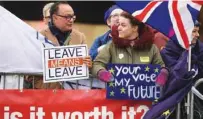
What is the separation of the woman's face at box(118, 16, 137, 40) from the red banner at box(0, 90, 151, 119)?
2.32ft

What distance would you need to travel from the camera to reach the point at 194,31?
788cm

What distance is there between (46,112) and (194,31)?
195 centimetres

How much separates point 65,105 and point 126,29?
1.13 m

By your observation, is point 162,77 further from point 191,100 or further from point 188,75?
point 191,100

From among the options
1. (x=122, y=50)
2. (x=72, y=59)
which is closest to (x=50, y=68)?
(x=72, y=59)

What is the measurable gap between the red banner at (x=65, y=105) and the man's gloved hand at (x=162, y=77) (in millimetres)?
306

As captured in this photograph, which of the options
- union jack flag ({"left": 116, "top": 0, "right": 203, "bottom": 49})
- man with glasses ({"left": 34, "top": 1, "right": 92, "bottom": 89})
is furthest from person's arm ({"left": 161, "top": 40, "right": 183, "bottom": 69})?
man with glasses ({"left": 34, "top": 1, "right": 92, "bottom": 89})

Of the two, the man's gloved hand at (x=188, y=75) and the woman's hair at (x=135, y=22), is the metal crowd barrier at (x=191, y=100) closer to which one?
the man's gloved hand at (x=188, y=75)

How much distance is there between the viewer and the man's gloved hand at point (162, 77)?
7641mm

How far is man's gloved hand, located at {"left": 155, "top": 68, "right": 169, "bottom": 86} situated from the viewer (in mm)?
7641

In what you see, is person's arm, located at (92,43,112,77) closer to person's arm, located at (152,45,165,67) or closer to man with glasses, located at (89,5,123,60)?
person's arm, located at (152,45,165,67)

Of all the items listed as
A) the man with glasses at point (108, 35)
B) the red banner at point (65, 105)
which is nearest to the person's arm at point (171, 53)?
the red banner at point (65, 105)

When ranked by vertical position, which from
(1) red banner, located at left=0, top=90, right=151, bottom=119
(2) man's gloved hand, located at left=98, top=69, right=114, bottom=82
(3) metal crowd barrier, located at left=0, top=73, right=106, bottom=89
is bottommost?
(1) red banner, located at left=0, top=90, right=151, bottom=119

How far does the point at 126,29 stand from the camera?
7910 mm
